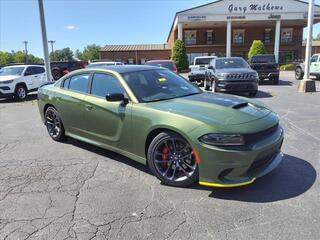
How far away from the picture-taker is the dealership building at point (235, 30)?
1462 inches

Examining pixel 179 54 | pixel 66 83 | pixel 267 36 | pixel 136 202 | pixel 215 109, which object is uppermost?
pixel 267 36

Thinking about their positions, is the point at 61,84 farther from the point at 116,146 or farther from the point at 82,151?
the point at 116,146

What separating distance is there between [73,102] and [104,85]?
85 centimetres

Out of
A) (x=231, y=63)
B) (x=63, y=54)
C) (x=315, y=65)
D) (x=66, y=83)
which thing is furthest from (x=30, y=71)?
Result: (x=63, y=54)

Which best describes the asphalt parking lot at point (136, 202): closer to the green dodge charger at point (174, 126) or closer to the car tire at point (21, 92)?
the green dodge charger at point (174, 126)

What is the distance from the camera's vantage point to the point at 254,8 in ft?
122

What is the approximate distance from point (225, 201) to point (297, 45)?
4564 cm

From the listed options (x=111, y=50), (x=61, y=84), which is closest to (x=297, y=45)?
(x=111, y=50)

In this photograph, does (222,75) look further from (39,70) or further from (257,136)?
(39,70)

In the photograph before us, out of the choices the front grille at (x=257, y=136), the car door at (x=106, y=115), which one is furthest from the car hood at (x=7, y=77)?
the front grille at (x=257, y=136)

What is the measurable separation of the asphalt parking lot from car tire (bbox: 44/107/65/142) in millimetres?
673

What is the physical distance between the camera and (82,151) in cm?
576

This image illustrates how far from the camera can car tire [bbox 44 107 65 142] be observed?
6.22 meters

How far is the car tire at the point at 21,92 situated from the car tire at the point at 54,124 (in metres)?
9.07
